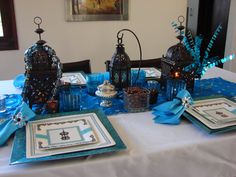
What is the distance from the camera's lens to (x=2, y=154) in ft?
2.68

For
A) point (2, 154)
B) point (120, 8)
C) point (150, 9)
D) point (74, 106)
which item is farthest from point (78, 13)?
point (2, 154)

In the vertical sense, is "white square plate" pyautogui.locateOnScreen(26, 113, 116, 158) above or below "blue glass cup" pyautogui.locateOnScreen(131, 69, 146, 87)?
below

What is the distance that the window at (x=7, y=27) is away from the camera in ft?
8.00

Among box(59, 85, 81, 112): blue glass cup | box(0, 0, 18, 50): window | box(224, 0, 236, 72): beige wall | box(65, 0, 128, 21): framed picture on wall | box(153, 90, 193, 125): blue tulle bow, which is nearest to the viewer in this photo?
box(153, 90, 193, 125): blue tulle bow

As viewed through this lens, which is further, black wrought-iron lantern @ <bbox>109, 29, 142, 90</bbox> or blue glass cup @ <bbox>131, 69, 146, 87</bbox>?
blue glass cup @ <bbox>131, 69, 146, 87</bbox>

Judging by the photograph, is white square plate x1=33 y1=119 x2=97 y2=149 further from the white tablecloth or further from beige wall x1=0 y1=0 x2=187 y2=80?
beige wall x1=0 y1=0 x2=187 y2=80

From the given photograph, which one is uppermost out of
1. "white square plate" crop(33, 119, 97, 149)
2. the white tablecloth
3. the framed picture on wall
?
the framed picture on wall

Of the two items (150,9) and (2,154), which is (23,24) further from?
(2,154)

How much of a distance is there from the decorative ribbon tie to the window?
1741 millimetres

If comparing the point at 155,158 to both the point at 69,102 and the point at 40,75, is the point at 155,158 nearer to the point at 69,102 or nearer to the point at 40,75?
the point at 69,102

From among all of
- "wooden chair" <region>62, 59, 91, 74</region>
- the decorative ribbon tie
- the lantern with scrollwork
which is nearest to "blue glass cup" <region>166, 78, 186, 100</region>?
the lantern with scrollwork

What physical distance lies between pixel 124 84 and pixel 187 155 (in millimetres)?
570

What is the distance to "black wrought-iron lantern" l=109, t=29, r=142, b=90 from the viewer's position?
1.32 m

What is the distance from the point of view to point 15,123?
0.93m
